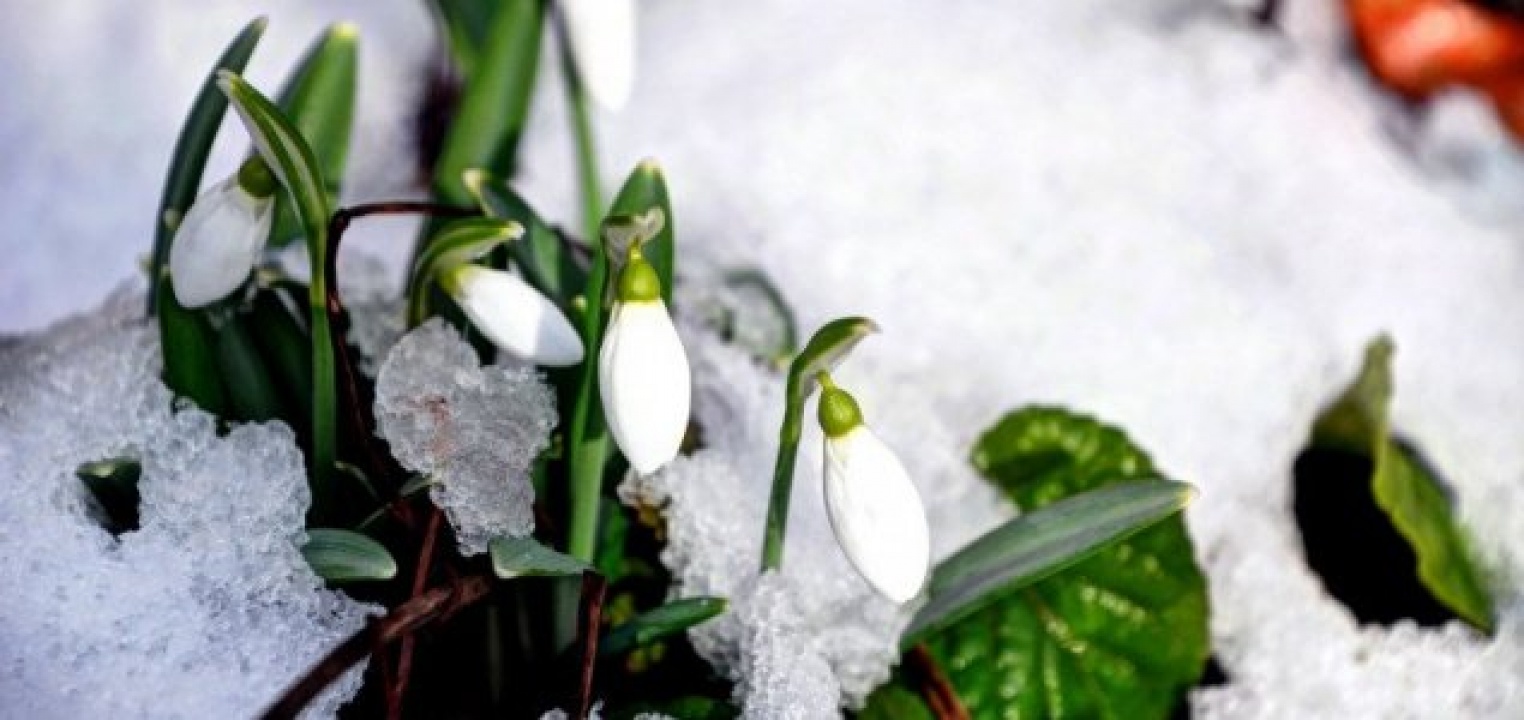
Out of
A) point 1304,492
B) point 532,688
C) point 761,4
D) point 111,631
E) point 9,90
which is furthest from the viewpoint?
point 761,4

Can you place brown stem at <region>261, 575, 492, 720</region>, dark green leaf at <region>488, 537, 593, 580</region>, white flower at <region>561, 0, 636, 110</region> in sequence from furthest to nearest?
white flower at <region>561, 0, 636, 110</region> < dark green leaf at <region>488, 537, 593, 580</region> < brown stem at <region>261, 575, 492, 720</region>

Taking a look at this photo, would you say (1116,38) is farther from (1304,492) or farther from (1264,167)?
(1304,492)

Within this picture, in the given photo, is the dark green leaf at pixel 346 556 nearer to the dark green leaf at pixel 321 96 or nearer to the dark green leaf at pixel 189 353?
the dark green leaf at pixel 189 353

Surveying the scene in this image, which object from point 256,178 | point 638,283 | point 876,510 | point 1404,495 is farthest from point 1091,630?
point 256,178

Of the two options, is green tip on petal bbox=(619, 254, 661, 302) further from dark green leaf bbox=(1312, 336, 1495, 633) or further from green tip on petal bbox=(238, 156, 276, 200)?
dark green leaf bbox=(1312, 336, 1495, 633)

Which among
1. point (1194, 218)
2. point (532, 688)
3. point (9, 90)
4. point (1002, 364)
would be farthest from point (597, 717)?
point (9, 90)

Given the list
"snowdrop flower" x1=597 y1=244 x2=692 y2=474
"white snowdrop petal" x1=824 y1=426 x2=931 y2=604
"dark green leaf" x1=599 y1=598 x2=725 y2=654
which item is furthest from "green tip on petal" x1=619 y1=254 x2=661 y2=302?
"dark green leaf" x1=599 y1=598 x2=725 y2=654
